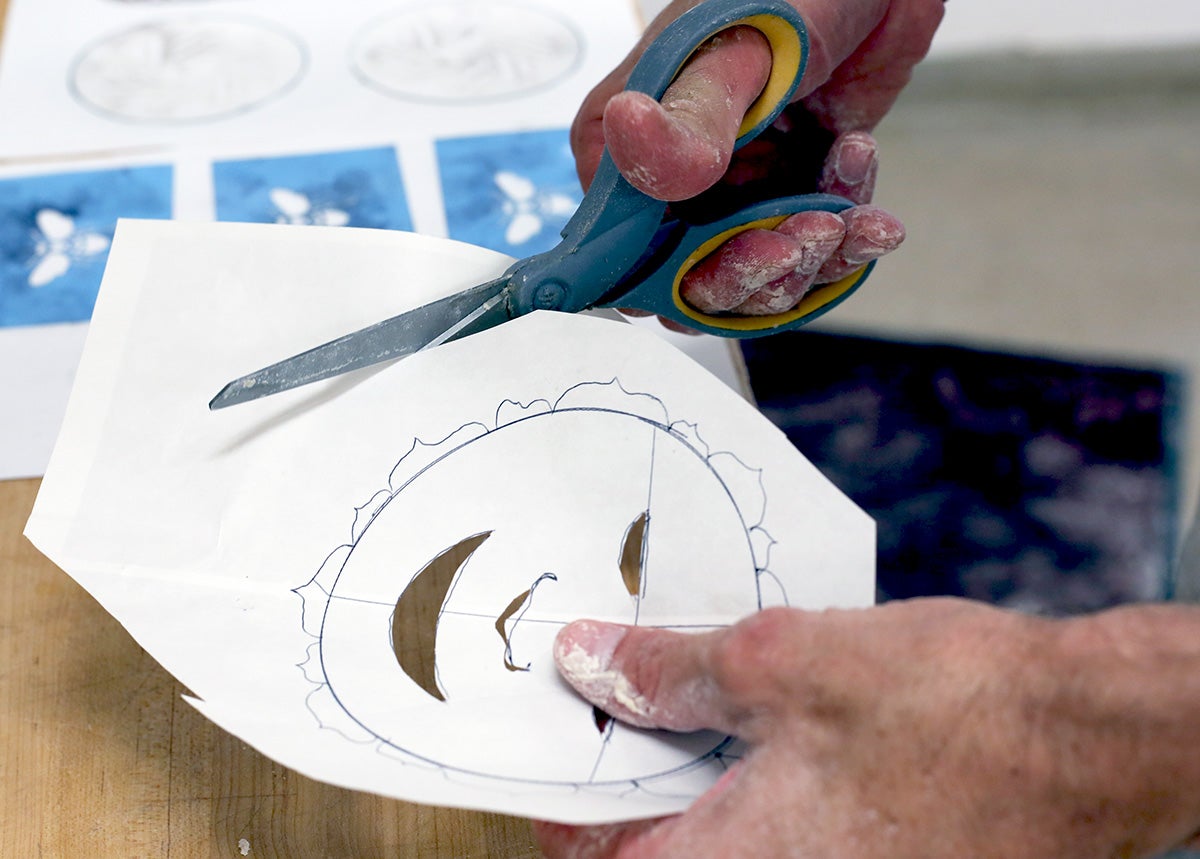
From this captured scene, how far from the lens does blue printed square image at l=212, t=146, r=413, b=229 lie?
83cm

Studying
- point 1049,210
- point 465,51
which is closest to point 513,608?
point 465,51

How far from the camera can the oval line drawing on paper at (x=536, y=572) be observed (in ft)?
1.61

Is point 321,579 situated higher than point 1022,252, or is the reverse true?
point 321,579

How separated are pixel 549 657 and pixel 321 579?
0.38 feet

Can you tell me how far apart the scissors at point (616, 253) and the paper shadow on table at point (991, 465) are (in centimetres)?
44

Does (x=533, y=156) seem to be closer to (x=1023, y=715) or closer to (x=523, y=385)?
(x=523, y=385)

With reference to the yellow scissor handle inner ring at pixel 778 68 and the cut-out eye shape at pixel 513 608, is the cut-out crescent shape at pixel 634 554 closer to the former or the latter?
the cut-out eye shape at pixel 513 608

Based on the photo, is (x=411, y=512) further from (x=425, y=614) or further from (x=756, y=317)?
(x=756, y=317)

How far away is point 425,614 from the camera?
1.87 ft

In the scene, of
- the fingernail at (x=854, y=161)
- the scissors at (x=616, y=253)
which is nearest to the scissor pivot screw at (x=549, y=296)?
the scissors at (x=616, y=253)

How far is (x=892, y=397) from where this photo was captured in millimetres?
1104

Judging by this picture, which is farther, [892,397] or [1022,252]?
[1022,252]

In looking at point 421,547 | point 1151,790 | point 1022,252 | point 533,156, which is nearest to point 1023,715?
point 1151,790

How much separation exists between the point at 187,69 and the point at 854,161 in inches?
23.4
